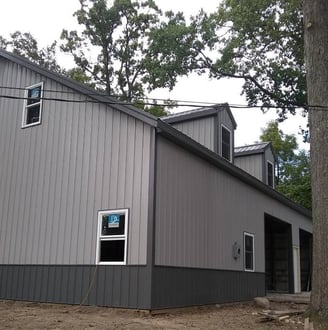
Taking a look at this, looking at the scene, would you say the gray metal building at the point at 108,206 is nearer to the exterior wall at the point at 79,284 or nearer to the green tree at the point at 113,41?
the exterior wall at the point at 79,284

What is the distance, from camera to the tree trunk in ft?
28.3

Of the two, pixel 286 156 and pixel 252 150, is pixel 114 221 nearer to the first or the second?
pixel 252 150

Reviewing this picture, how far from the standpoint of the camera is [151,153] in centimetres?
986

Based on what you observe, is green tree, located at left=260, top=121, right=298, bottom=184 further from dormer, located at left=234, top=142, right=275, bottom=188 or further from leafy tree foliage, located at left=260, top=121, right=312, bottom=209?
dormer, located at left=234, top=142, right=275, bottom=188

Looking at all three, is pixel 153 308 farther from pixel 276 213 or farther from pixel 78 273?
pixel 276 213

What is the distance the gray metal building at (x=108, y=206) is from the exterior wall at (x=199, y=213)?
0.03 metres

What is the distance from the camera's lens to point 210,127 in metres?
14.9

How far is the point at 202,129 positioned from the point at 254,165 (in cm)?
487

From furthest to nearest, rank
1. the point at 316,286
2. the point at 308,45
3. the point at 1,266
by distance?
the point at 1,266 < the point at 308,45 < the point at 316,286

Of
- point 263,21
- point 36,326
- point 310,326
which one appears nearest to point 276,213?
point 263,21

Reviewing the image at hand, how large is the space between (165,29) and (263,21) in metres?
4.19

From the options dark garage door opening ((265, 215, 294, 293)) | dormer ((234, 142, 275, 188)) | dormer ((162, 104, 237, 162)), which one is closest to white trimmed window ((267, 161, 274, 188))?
dormer ((234, 142, 275, 188))

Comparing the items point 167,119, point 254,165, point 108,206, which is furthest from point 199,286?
point 254,165

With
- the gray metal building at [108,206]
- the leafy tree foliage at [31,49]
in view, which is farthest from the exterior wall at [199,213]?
the leafy tree foliage at [31,49]
